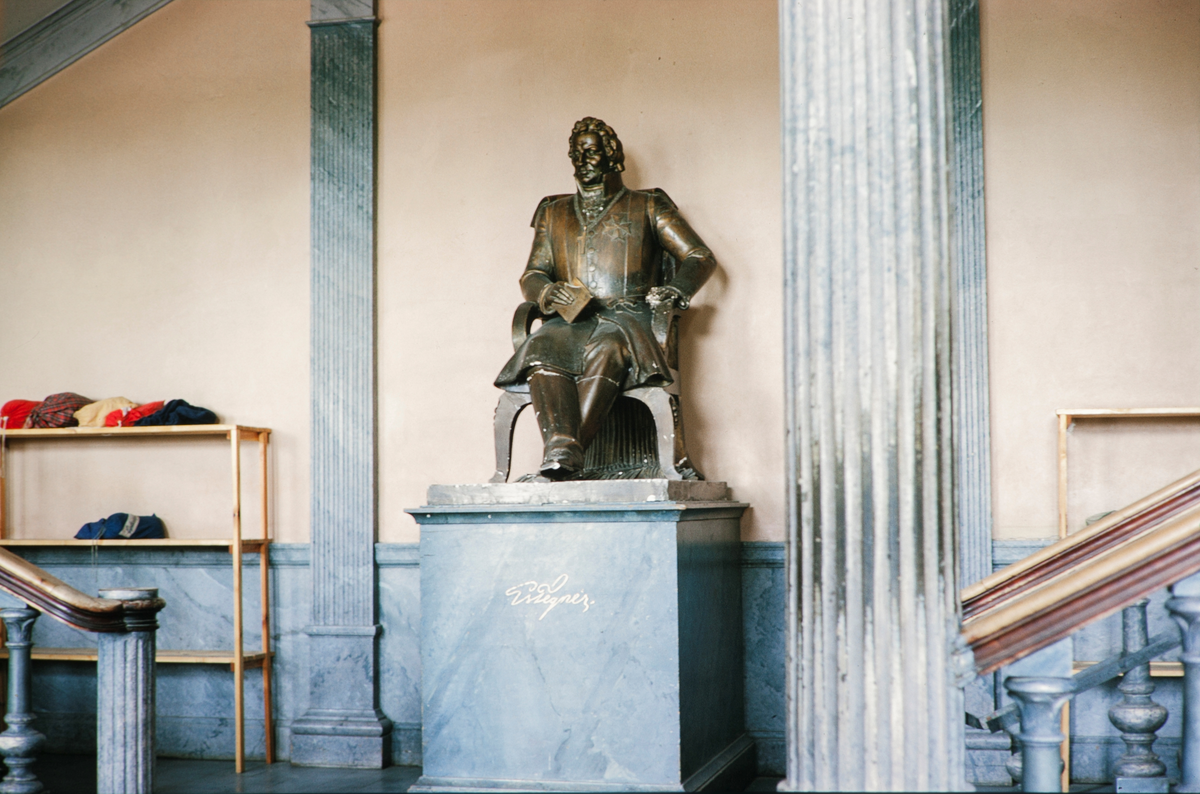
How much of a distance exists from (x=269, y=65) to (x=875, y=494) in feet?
15.9

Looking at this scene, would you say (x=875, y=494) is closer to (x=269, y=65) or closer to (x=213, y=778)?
(x=213, y=778)

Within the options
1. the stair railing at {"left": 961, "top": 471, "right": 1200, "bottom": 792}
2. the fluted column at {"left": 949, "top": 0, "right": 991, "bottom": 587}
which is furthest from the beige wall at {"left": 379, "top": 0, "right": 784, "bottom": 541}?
the stair railing at {"left": 961, "top": 471, "right": 1200, "bottom": 792}

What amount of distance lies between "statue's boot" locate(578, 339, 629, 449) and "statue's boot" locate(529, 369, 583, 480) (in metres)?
0.04

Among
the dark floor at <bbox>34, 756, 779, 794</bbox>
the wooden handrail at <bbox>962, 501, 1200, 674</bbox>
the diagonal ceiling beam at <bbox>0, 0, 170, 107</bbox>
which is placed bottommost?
the dark floor at <bbox>34, 756, 779, 794</bbox>

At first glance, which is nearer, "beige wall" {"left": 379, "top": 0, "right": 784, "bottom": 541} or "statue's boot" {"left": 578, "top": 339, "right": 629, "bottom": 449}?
"statue's boot" {"left": 578, "top": 339, "right": 629, "bottom": 449}

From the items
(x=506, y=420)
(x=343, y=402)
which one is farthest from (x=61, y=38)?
(x=506, y=420)

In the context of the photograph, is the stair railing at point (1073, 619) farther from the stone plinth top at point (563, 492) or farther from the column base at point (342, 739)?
the column base at point (342, 739)

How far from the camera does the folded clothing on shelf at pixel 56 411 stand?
5676 mm

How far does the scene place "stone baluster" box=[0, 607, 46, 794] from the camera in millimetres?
3305

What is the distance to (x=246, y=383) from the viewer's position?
5773 millimetres

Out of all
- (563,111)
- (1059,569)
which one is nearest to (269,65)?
(563,111)

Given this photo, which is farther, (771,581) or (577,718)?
(771,581)

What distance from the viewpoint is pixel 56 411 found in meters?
5.70

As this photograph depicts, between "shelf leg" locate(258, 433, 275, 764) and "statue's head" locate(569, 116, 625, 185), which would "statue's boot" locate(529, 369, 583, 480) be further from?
"shelf leg" locate(258, 433, 275, 764)
